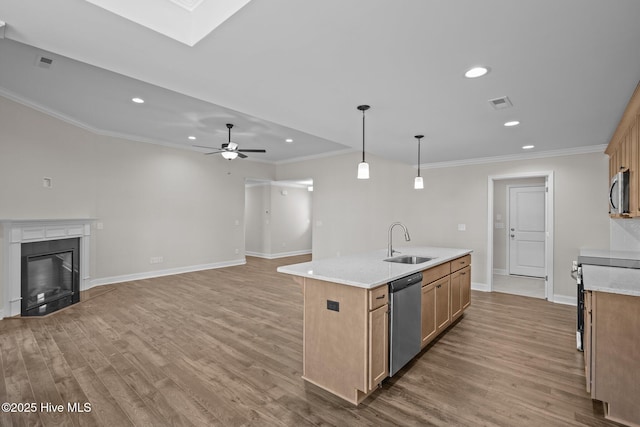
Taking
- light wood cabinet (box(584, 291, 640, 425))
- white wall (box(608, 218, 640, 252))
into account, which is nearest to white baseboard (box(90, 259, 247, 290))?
light wood cabinet (box(584, 291, 640, 425))

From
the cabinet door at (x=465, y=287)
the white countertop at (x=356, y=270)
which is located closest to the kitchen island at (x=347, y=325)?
the white countertop at (x=356, y=270)

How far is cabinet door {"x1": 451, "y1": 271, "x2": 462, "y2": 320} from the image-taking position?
357 cm

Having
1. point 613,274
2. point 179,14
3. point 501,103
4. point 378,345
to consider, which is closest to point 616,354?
point 613,274

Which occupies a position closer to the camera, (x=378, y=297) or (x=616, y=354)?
(x=616, y=354)

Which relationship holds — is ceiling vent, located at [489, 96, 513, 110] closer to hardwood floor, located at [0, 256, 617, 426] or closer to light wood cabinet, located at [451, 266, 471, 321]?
light wood cabinet, located at [451, 266, 471, 321]

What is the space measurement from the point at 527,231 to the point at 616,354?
533 centimetres

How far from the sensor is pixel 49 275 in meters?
4.49

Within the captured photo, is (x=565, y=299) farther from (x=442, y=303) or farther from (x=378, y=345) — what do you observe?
(x=378, y=345)

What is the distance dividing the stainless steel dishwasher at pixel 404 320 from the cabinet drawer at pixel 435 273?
19 centimetres

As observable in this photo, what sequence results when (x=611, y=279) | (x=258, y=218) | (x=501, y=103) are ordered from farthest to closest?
(x=258, y=218)
(x=501, y=103)
(x=611, y=279)

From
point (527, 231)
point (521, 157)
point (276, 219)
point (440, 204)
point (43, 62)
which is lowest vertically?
point (527, 231)

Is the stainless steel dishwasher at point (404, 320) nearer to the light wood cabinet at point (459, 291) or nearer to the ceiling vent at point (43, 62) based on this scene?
the light wood cabinet at point (459, 291)

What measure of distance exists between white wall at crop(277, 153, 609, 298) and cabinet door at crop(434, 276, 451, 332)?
96.8 inches

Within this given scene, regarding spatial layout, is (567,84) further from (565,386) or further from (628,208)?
(565,386)
